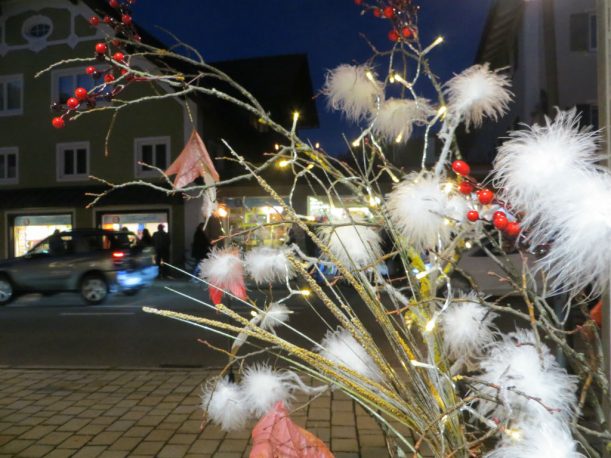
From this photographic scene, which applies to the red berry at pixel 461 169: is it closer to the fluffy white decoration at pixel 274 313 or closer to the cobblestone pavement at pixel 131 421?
the fluffy white decoration at pixel 274 313

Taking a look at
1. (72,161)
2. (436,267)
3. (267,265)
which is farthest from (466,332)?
(72,161)

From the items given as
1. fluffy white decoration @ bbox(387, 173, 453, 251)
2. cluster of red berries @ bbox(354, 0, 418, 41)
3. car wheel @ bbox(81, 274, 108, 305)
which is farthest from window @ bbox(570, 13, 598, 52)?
fluffy white decoration @ bbox(387, 173, 453, 251)

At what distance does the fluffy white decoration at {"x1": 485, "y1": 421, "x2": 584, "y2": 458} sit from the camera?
126cm

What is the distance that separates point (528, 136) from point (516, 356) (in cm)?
66

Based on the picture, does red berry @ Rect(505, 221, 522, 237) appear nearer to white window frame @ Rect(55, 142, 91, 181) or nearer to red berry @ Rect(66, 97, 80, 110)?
red berry @ Rect(66, 97, 80, 110)

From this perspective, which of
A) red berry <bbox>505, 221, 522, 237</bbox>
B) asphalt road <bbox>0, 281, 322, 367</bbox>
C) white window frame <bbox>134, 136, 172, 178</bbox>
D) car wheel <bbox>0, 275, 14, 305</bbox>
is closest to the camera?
red berry <bbox>505, 221, 522, 237</bbox>

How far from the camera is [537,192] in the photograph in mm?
1198

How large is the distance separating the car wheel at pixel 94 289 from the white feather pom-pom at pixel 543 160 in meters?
12.0

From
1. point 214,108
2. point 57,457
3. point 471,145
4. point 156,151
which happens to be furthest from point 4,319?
point 471,145

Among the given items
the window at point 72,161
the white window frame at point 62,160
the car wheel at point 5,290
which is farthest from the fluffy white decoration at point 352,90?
the window at point 72,161

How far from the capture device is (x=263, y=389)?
2.05m

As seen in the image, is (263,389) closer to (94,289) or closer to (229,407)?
(229,407)

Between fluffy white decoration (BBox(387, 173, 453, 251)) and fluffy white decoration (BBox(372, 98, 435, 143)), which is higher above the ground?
fluffy white decoration (BBox(372, 98, 435, 143))

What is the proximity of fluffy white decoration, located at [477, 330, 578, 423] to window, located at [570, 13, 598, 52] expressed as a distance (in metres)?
18.2
